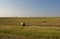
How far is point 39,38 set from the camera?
711 inches

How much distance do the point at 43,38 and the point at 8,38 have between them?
368cm

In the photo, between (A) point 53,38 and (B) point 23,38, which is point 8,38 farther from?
(A) point 53,38

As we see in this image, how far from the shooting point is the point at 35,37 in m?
18.6

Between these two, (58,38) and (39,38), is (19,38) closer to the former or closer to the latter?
(39,38)

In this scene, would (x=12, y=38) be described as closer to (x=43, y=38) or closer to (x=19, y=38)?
(x=19, y=38)

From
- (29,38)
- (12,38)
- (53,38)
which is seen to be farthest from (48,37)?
(12,38)

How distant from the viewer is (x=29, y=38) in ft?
60.0

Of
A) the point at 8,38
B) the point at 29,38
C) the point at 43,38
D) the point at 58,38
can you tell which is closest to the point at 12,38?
the point at 8,38

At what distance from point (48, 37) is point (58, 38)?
106 centimetres

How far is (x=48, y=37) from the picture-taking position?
60.4 feet

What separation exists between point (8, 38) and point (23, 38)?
5.19 ft

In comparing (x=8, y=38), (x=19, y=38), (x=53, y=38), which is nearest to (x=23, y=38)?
(x=19, y=38)

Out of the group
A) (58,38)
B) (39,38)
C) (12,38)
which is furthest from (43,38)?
(12,38)

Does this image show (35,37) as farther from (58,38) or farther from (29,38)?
(58,38)
